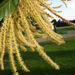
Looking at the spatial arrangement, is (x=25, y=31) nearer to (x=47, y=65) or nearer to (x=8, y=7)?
(x=8, y=7)

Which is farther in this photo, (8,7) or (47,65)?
(47,65)

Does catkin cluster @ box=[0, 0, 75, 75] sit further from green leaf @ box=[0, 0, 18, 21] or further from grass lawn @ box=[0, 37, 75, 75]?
grass lawn @ box=[0, 37, 75, 75]

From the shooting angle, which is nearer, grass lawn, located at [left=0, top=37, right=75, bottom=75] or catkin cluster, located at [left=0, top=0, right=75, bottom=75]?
catkin cluster, located at [left=0, top=0, right=75, bottom=75]

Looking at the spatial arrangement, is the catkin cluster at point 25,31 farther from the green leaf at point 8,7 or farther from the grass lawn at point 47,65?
the grass lawn at point 47,65

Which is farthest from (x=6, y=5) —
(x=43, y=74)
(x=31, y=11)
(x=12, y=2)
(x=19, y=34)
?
(x=43, y=74)

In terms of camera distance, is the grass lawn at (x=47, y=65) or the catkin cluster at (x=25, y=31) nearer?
the catkin cluster at (x=25, y=31)

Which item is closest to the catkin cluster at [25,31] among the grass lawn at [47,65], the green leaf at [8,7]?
the green leaf at [8,7]

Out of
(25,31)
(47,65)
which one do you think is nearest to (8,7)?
(25,31)

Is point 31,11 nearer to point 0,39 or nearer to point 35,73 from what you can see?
point 0,39

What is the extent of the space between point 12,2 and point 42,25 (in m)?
0.23

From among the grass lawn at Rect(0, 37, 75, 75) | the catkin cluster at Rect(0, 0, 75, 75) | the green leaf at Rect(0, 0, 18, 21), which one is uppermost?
the green leaf at Rect(0, 0, 18, 21)

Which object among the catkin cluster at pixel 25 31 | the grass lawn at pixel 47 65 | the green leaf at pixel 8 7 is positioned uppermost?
the green leaf at pixel 8 7

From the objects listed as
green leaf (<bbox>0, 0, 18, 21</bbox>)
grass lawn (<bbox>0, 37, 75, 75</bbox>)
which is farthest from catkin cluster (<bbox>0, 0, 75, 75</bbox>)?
grass lawn (<bbox>0, 37, 75, 75</bbox>)

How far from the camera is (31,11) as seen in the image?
962 mm
